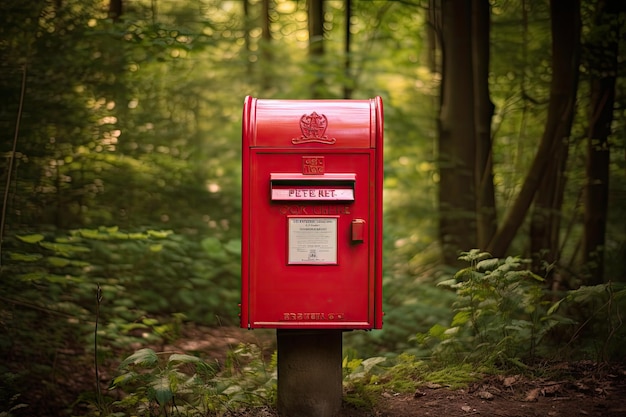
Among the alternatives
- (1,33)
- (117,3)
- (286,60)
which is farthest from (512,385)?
(286,60)

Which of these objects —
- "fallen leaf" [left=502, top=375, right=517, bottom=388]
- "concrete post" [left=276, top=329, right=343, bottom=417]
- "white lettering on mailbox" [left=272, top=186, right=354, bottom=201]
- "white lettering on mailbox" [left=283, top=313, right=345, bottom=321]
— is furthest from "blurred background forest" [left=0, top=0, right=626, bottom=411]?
"white lettering on mailbox" [left=272, top=186, right=354, bottom=201]

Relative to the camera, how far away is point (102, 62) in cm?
671

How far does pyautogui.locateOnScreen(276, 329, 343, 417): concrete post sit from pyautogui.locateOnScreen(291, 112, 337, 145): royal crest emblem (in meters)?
1.09

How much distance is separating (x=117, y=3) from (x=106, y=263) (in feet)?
9.92

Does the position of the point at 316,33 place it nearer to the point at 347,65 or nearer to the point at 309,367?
the point at 347,65

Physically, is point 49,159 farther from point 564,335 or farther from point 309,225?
point 564,335

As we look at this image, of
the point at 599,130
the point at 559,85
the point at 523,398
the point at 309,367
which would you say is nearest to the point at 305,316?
the point at 309,367

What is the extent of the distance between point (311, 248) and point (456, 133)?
469 cm

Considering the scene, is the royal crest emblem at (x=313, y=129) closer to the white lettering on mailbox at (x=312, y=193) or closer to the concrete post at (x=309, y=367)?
the white lettering on mailbox at (x=312, y=193)

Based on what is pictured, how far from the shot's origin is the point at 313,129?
368 cm

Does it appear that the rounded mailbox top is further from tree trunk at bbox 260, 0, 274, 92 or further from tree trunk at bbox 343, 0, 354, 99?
tree trunk at bbox 260, 0, 274, 92

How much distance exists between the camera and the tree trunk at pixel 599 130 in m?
5.98

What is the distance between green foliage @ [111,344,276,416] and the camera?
3576mm

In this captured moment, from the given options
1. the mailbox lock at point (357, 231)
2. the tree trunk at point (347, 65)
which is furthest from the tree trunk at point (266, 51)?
the mailbox lock at point (357, 231)
